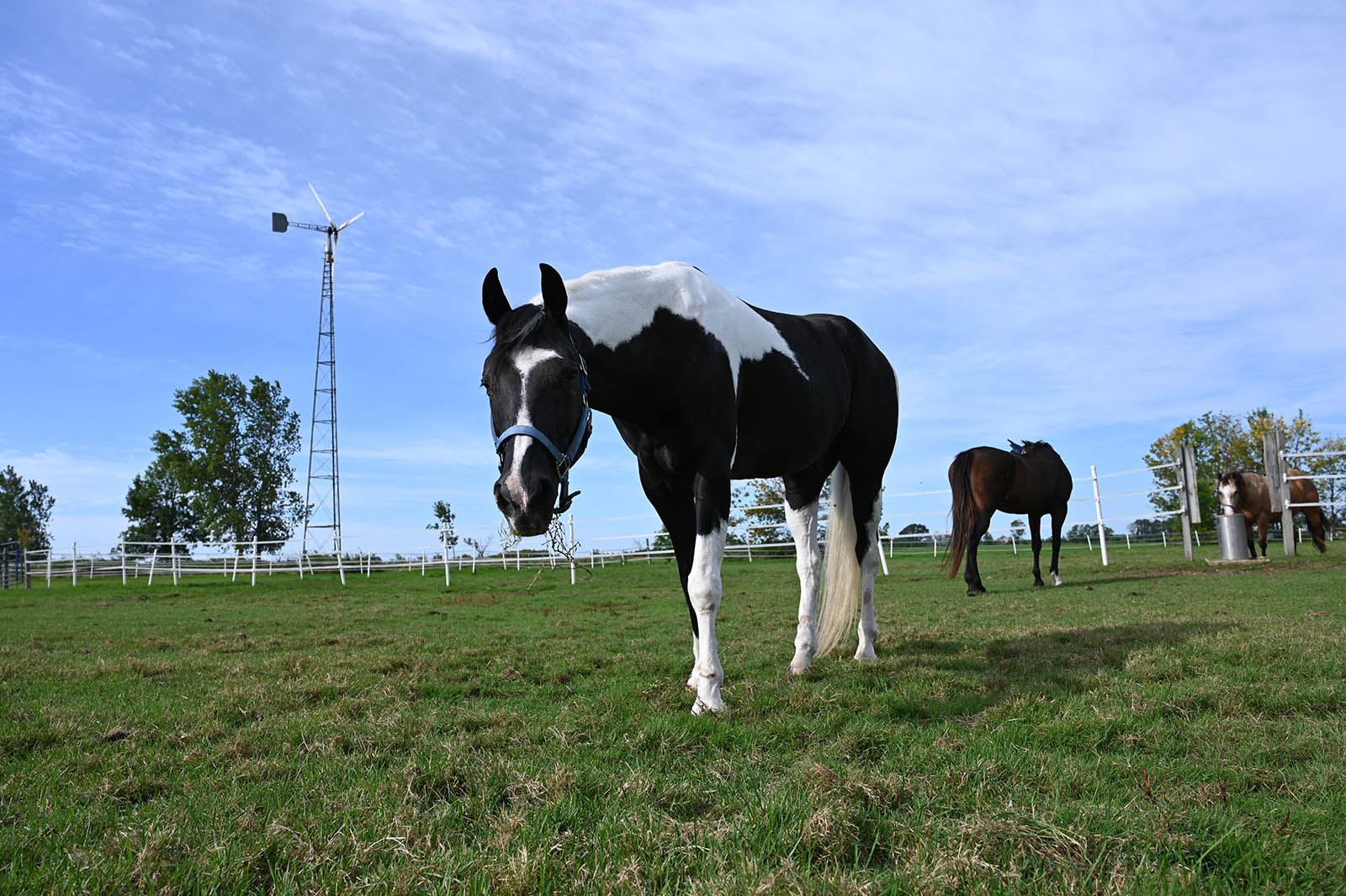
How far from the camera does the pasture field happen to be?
1637 mm

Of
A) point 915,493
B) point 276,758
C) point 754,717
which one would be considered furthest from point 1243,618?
point 915,493

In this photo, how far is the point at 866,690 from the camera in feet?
11.7

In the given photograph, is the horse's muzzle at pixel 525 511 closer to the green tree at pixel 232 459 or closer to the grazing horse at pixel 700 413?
the grazing horse at pixel 700 413

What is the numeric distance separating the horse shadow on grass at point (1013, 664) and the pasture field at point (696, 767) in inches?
1.0

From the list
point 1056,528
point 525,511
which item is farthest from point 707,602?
point 1056,528

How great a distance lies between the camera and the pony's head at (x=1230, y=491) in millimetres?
13273

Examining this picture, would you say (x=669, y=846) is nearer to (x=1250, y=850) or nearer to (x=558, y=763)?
(x=558, y=763)

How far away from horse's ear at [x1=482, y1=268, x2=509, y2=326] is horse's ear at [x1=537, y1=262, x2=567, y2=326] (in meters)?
0.21

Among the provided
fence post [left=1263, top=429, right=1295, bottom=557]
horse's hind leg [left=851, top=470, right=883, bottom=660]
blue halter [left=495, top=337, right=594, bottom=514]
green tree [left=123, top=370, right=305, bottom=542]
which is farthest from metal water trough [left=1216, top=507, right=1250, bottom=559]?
green tree [left=123, top=370, right=305, bottom=542]

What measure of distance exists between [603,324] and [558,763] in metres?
1.84

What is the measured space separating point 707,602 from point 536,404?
1238 mm

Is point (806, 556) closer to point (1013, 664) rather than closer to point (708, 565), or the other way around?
point (1013, 664)

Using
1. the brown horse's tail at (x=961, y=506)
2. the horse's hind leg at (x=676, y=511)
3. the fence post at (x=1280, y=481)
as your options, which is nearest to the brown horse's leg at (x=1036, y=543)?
the brown horse's tail at (x=961, y=506)

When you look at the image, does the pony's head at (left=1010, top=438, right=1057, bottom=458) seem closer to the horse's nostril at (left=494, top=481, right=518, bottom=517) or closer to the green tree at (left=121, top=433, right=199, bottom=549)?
the horse's nostril at (left=494, top=481, right=518, bottom=517)
